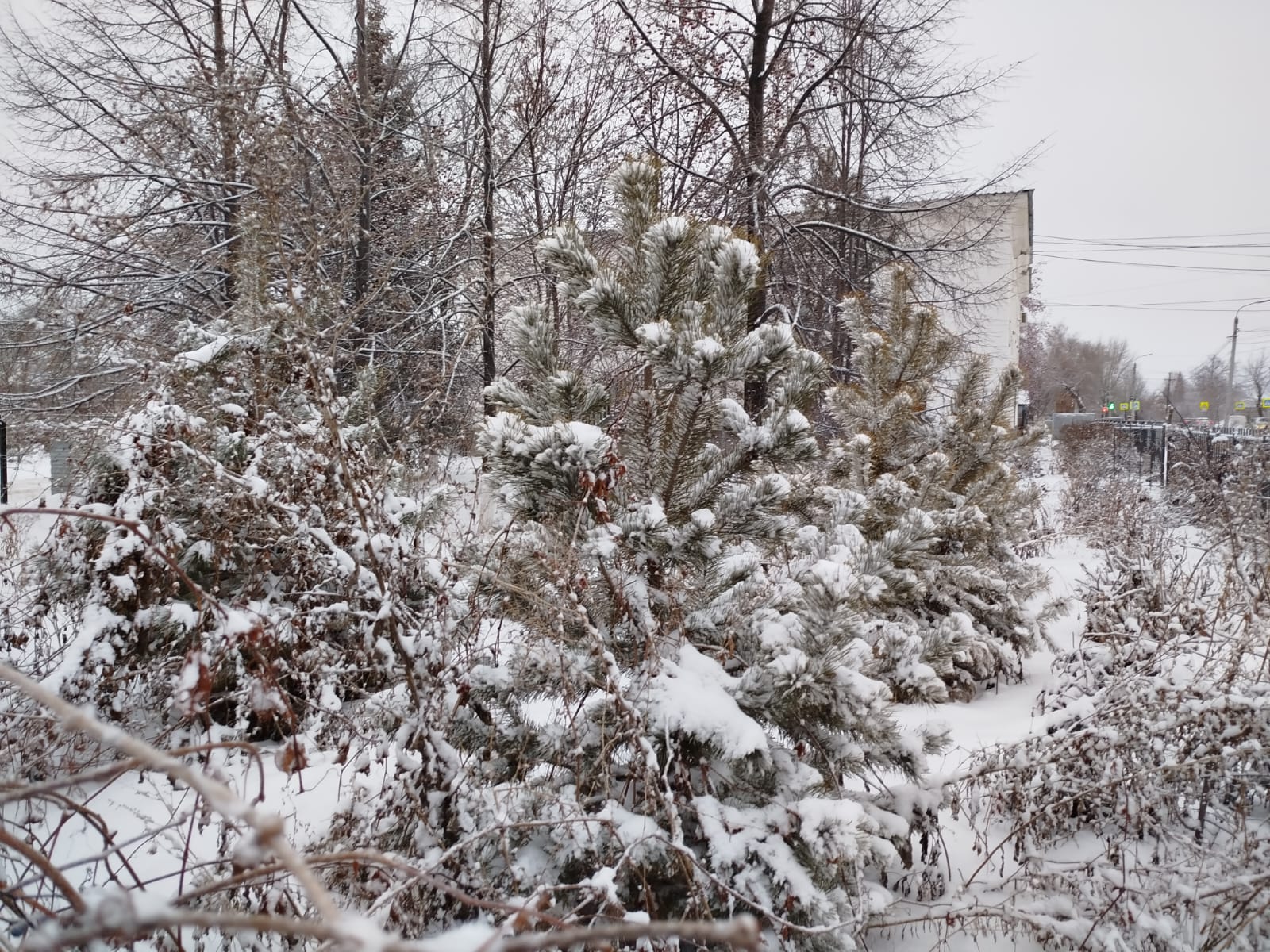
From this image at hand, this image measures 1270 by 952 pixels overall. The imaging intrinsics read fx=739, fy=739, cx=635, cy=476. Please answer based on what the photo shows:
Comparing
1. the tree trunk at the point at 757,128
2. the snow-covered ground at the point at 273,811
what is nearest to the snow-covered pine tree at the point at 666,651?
the snow-covered ground at the point at 273,811

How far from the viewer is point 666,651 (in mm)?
2486

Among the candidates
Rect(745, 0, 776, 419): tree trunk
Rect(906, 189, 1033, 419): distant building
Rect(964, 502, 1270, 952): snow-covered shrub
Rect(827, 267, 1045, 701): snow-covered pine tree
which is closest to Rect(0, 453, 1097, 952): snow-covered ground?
Rect(964, 502, 1270, 952): snow-covered shrub

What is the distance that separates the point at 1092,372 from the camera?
62.4 m

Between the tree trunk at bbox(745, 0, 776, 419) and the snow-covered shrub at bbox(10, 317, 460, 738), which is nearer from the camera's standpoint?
the snow-covered shrub at bbox(10, 317, 460, 738)

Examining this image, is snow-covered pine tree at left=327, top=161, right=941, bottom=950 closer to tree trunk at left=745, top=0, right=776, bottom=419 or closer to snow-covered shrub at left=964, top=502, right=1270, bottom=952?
snow-covered shrub at left=964, top=502, right=1270, bottom=952

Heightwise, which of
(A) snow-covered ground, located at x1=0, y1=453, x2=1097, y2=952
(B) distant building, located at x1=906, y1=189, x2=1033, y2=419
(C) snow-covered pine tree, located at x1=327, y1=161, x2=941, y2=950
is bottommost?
(A) snow-covered ground, located at x1=0, y1=453, x2=1097, y2=952

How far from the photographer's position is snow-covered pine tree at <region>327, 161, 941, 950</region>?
2.20 meters

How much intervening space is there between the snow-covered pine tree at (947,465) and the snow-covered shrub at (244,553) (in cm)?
312

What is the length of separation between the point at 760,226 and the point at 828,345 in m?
2.60

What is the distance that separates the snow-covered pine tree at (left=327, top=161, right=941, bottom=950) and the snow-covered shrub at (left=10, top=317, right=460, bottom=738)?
1.49ft

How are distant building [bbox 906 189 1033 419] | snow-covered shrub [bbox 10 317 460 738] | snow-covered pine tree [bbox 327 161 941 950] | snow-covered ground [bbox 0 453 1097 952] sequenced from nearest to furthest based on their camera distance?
snow-covered pine tree [bbox 327 161 941 950], snow-covered ground [bbox 0 453 1097 952], snow-covered shrub [bbox 10 317 460 738], distant building [bbox 906 189 1033 419]

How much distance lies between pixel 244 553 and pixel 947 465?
14.6 feet

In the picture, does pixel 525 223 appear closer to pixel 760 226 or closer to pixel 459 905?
pixel 760 226

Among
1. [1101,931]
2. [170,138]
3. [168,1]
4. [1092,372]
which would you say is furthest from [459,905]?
[1092,372]
